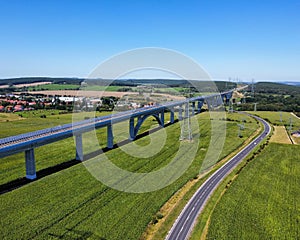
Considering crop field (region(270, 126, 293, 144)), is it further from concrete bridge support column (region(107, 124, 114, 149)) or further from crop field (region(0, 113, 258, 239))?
concrete bridge support column (region(107, 124, 114, 149))

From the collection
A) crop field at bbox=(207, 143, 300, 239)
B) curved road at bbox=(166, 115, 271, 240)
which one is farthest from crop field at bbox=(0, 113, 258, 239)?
crop field at bbox=(207, 143, 300, 239)

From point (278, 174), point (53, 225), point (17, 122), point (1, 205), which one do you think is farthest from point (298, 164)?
point (17, 122)

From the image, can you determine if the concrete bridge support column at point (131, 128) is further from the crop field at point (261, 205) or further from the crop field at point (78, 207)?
the crop field at point (261, 205)

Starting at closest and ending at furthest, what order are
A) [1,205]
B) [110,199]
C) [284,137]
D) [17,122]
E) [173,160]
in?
[1,205] → [110,199] → [173,160] → [284,137] → [17,122]

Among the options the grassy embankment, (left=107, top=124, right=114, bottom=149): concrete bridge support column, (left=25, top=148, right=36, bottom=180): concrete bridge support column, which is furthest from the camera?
(left=107, top=124, right=114, bottom=149): concrete bridge support column

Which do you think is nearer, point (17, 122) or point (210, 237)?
point (210, 237)

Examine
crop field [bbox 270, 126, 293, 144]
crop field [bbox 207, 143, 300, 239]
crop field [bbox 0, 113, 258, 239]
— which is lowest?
crop field [bbox 207, 143, 300, 239]

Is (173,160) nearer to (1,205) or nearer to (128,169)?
(128,169)
